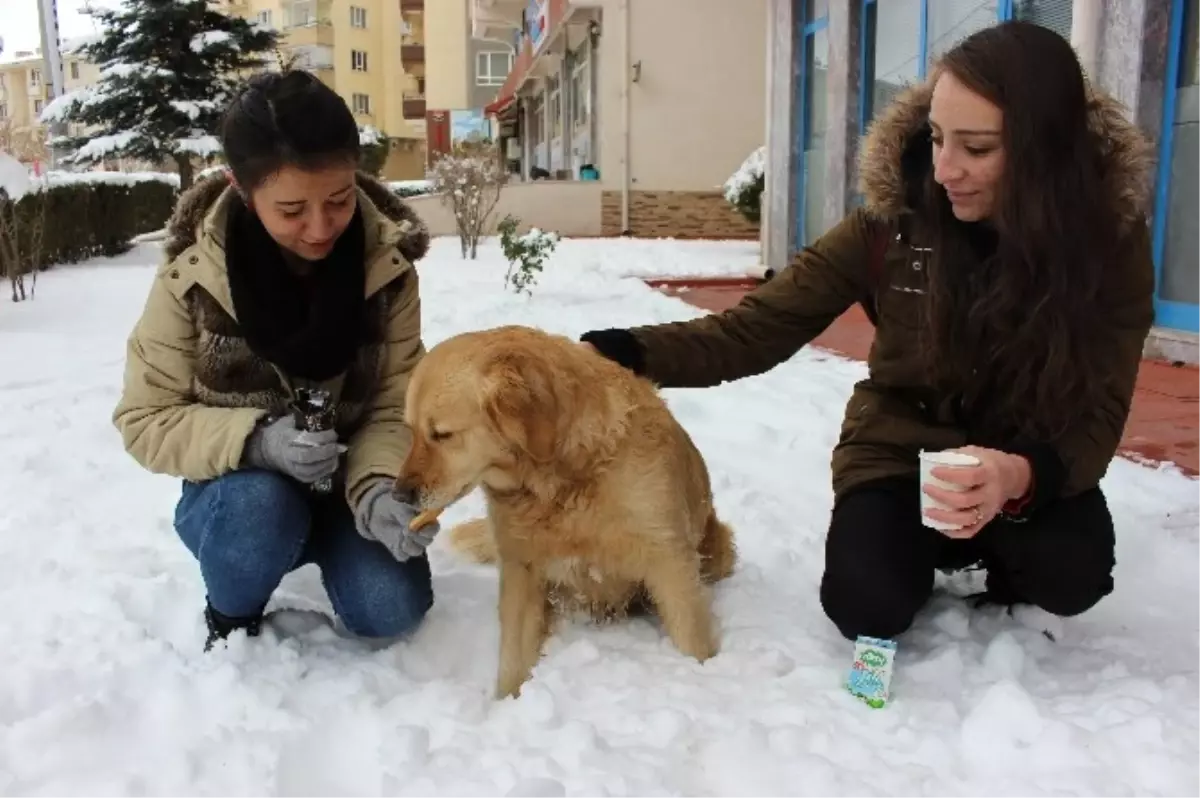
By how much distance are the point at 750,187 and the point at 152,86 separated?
12202 mm

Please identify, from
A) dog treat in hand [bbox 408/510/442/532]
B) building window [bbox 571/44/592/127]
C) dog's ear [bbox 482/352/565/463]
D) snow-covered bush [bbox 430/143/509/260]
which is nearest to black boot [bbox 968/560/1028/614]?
dog's ear [bbox 482/352/565/463]

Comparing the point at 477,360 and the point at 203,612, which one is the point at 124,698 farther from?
the point at 477,360

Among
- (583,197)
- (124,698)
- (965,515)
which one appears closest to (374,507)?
(124,698)

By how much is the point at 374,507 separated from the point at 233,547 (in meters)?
0.37

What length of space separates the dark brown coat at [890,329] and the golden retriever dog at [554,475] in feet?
0.88

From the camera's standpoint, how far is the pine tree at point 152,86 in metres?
18.6

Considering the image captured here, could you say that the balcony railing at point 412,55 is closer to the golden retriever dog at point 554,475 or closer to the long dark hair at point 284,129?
the long dark hair at point 284,129

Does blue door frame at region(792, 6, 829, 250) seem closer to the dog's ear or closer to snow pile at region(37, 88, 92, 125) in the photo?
the dog's ear

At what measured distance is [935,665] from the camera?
2.24 meters

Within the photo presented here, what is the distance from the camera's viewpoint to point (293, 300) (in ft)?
7.57

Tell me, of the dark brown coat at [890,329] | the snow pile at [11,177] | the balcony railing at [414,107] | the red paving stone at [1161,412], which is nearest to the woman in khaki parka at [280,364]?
the dark brown coat at [890,329]

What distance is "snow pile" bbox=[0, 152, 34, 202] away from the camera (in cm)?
913

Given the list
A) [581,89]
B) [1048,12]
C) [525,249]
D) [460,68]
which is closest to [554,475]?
[1048,12]

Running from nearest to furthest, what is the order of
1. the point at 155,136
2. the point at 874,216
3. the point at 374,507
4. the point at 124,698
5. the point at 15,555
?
the point at 124,698 → the point at 374,507 → the point at 874,216 → the point at 15,555 → the point at 155,136
